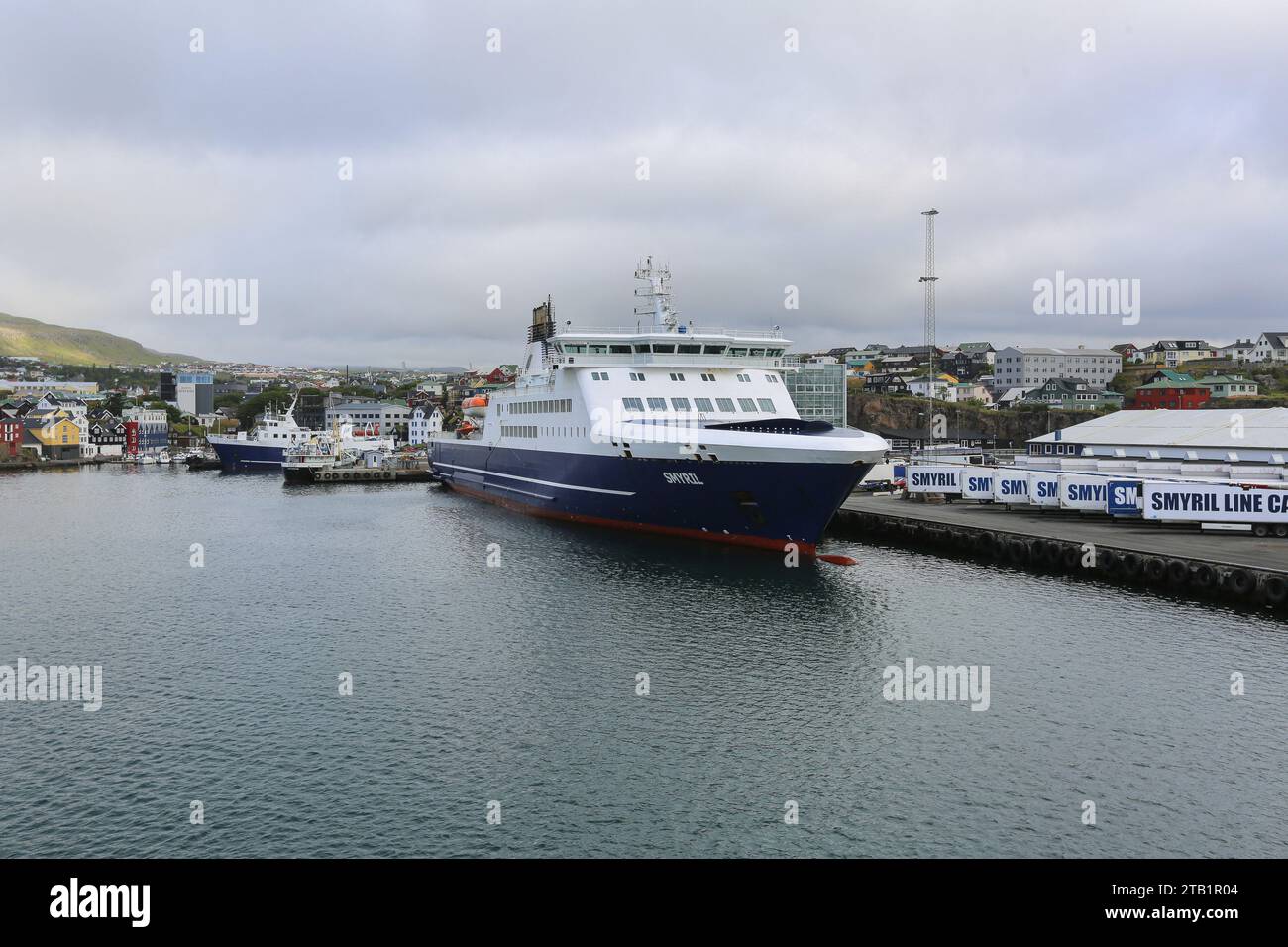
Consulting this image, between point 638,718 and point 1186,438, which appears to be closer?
point 638,718

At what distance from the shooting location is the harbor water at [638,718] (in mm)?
12977

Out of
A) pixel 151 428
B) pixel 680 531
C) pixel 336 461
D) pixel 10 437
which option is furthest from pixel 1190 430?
pixel 151 428

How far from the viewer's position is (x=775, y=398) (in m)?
41.2

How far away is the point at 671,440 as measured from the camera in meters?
33.9

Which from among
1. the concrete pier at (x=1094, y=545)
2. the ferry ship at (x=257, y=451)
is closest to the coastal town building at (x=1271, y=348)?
the concrete pier at (x=1094, y=545)

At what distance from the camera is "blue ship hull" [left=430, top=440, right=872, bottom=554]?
1235 inches

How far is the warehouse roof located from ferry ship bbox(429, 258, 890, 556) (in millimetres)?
27555

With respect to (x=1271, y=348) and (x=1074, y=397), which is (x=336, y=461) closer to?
(x=1074, y=397)

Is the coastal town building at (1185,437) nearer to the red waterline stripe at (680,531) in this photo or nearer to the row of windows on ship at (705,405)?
Result: the row of windows on ship at (705,405)

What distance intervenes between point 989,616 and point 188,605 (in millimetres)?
23946

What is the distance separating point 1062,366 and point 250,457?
109 m

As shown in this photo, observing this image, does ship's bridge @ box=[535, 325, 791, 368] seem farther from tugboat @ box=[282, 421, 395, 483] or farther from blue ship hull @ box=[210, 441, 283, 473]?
blue ship hull @ box=[210, 441, 283, 473]
